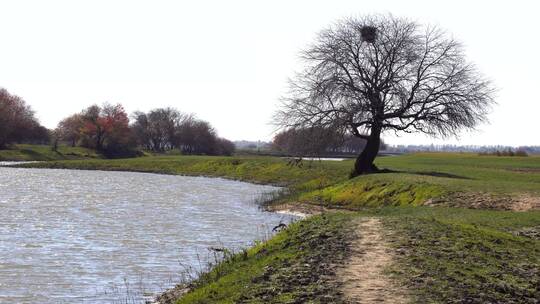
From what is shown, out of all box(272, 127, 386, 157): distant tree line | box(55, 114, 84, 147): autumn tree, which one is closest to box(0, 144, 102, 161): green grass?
box(55, 114, 84, 147): autumn tree

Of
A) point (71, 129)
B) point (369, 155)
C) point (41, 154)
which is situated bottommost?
point (41, 154)

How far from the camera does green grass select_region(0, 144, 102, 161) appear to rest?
103250 mm

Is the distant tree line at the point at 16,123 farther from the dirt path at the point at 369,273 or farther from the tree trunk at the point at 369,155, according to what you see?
the dirt path at the point at 369,273

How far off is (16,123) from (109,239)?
99.7m

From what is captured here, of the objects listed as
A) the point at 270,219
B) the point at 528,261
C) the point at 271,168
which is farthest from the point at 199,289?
the point at 271,168

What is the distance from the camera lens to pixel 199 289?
12391 mm

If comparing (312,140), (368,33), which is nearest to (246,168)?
(312,140)

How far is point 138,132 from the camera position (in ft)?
518

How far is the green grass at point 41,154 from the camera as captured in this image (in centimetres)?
10325

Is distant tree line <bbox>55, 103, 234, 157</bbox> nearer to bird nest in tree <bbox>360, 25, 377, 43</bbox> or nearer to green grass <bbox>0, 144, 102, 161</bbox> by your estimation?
green grass <bbox>0, 144, 102, 161</bbox>

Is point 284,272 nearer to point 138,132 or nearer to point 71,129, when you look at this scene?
point 71,129

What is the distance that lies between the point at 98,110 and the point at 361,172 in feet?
337

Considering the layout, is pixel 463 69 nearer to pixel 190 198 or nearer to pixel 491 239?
pixel 190 198

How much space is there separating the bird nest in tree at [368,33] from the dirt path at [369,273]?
1108 inches
